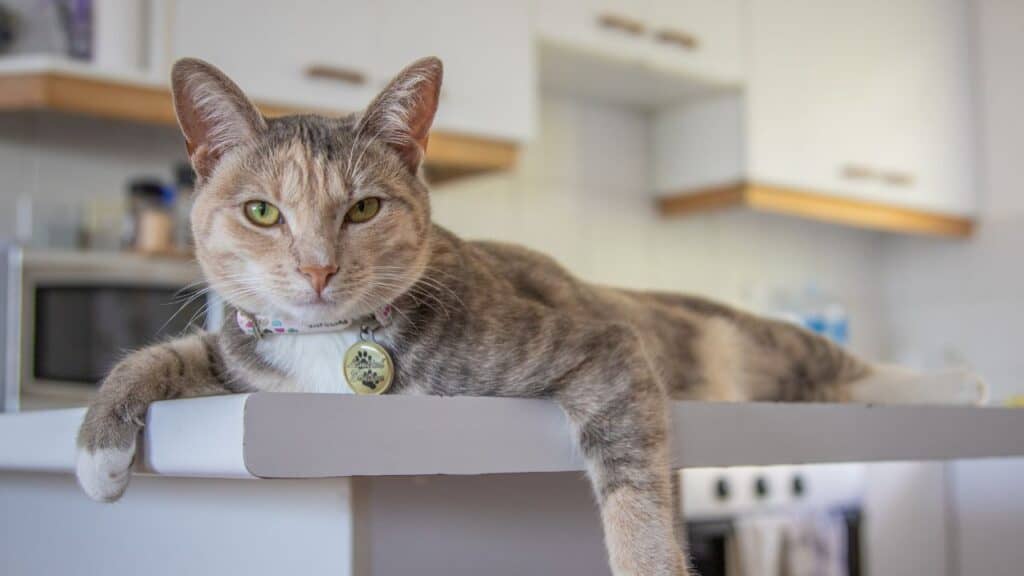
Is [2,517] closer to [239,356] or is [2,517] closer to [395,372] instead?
[239,356]

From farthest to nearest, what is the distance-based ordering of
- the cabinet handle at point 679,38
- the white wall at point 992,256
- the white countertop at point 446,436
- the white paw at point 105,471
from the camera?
the white wall at point 992,256, the cabinet handle at point 679,38, the white paw at point 105,471, the white countertop at point 446,436

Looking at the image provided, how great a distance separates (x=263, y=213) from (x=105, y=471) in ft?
0.85

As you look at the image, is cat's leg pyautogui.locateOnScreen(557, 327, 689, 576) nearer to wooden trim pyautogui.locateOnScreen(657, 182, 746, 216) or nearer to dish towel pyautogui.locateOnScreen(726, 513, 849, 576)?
dish towel pyautogui.locateOnScreen(726, 513, 849, 576)

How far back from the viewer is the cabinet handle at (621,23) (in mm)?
2535

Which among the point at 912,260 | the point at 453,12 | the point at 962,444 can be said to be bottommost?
the point at 962,444

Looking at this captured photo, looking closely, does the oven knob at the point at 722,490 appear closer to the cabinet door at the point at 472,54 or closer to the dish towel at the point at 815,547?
the dish towel at the point at 815,547

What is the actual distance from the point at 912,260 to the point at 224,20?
2.52 meters

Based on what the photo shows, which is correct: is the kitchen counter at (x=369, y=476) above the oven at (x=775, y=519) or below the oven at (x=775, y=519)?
above

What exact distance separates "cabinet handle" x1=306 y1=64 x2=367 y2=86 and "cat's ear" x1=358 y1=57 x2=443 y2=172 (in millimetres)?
1218

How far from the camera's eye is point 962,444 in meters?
1.01

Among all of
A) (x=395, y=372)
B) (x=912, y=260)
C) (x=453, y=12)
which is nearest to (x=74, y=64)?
(x=453, y=12)

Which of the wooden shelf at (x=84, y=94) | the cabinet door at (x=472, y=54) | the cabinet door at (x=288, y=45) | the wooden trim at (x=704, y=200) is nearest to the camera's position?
the wooden shelf at (x=84, y=94)

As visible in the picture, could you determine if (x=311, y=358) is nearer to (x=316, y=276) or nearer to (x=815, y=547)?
(x=316, y=276)

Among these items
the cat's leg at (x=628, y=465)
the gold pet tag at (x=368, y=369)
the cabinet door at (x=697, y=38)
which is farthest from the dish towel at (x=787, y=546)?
the gold pet tag at (x=368, y=369)
